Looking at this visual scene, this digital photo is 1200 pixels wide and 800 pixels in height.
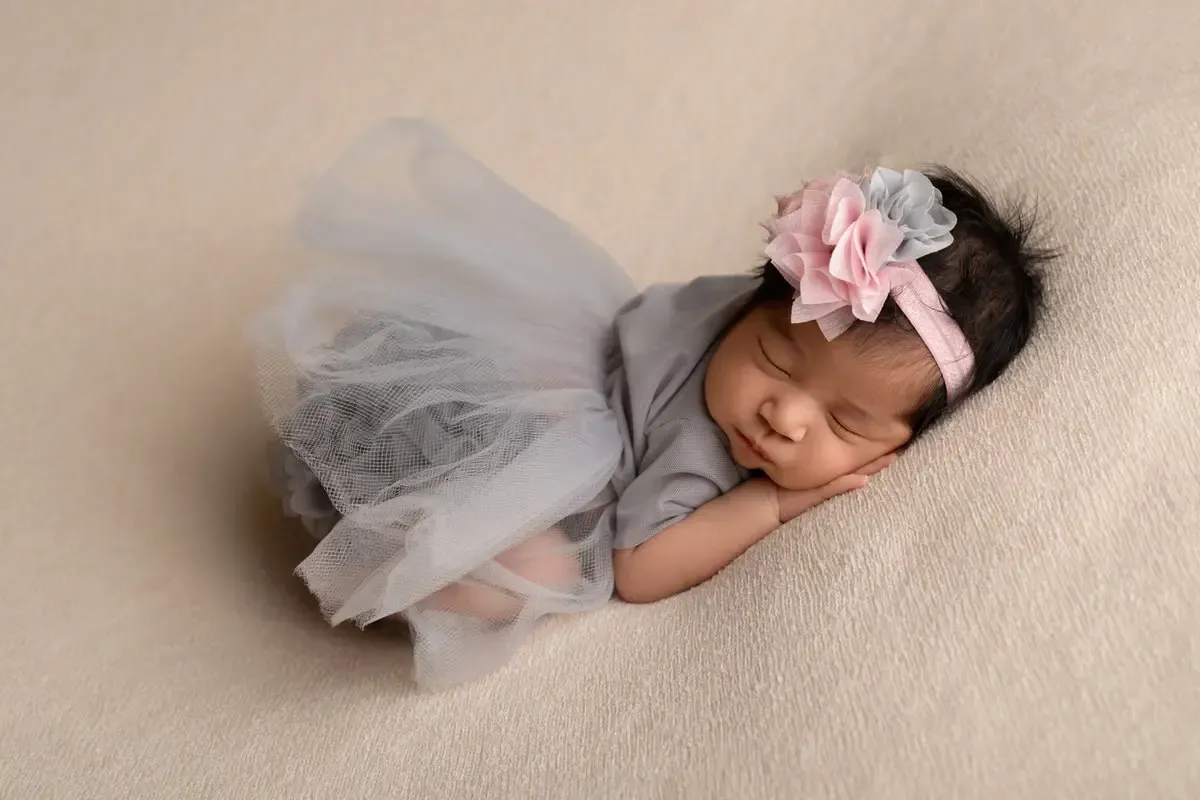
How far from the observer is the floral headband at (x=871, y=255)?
754mm

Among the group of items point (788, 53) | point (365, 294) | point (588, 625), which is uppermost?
point (365, 294)

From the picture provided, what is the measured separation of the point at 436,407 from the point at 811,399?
31 centimetres

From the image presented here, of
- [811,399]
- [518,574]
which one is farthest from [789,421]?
[518,574]

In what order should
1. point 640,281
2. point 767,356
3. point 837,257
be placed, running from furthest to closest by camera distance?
point 640,281
point 767,356
point 837,257

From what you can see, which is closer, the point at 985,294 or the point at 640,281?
the point at 985,294

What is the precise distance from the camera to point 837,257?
2.45ft

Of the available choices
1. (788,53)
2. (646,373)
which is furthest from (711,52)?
(646,373)

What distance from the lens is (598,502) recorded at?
2.94 feet

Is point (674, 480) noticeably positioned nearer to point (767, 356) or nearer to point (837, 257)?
point (767, 356)

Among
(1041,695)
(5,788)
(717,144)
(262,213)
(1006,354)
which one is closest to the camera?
(1041,695)

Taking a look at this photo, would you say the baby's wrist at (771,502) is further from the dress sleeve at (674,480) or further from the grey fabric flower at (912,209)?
the grey fabric flower at (912,209)

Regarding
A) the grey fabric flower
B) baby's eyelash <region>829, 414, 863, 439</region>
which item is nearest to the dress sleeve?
baby's eyelash <region>829, 414, 863, 439</region>

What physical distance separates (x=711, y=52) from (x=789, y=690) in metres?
0.99

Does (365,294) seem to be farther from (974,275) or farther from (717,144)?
(717,144)
